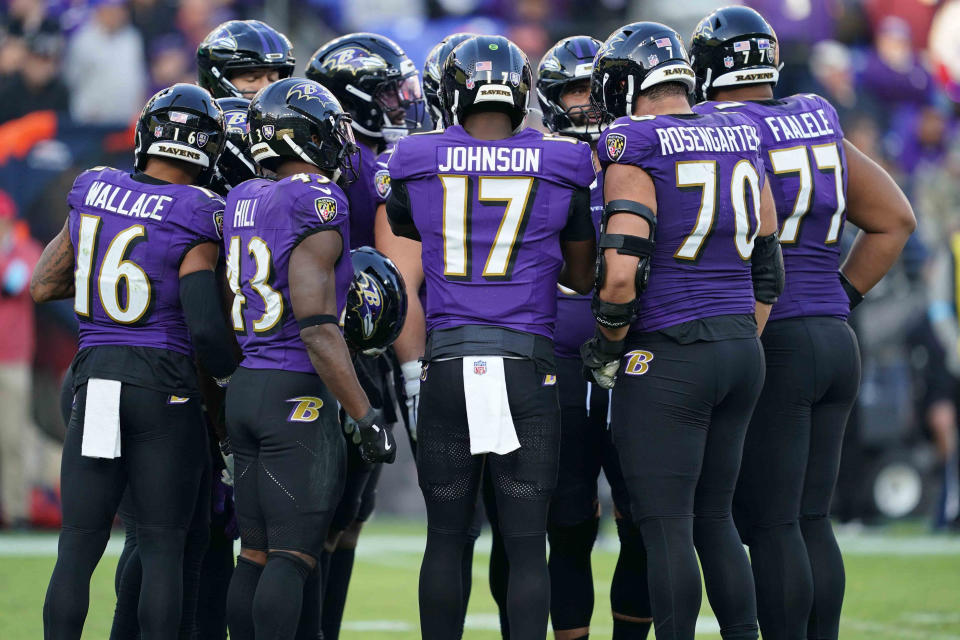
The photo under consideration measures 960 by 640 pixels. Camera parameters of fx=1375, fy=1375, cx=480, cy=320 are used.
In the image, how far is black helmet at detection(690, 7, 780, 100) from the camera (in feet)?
16.7

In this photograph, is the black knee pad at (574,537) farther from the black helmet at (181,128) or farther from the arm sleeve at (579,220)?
the black helmet at (181,128)

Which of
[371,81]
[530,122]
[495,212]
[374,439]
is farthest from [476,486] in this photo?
[530,122]

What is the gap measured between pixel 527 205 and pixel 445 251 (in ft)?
1.03

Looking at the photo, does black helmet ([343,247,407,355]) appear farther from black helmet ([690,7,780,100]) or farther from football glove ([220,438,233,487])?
black helmet ([690,7,780,100])

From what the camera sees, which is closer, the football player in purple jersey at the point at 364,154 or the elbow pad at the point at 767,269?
the elbow pad at the point at 767,269

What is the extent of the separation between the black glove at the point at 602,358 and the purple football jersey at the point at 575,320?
509 millimetres

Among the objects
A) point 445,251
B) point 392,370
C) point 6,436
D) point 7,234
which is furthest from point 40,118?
point 445,251

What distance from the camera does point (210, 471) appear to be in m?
4.99

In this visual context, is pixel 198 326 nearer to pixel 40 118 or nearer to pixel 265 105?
pixel 265 105

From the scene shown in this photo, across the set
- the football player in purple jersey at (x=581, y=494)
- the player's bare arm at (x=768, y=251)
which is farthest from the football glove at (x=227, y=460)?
the player's bare arm at (x=768, y=251)

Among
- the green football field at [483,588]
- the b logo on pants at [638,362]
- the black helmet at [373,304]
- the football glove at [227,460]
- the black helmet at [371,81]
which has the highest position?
the black helmet at [371,81]

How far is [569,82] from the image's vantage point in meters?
5.43

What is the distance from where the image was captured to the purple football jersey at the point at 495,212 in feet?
14.8

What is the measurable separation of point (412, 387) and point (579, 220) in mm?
1088
